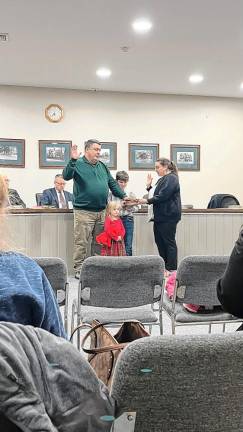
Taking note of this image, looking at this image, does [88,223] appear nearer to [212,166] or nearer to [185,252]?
[185,252]

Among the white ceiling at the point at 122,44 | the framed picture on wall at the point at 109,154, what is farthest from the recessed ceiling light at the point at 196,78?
the framed picture on wall at the point at 109,154

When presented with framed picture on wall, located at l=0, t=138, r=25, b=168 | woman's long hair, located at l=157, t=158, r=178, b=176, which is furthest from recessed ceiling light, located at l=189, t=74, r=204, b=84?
framed picture on wall, located at l=0, t=138, r=25, b=168

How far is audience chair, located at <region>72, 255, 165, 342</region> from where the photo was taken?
2.52m

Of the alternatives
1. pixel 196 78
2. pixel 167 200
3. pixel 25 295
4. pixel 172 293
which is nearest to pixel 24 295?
pixel 25 295

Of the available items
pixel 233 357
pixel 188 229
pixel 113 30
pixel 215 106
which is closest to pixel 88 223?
pixel 188 229

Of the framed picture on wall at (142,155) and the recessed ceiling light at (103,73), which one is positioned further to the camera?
the framed picture on wall at (142,155)

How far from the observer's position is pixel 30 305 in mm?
1157

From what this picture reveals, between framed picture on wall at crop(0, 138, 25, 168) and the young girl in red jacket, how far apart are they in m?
3.66

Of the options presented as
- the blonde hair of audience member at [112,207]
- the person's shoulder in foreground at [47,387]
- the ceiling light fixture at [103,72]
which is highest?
the ceiling light fixture at [103,72]

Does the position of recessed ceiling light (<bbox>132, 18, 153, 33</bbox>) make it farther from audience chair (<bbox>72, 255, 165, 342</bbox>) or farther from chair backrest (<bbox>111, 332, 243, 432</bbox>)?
chair backrest (<bbox>111, 332, 243, 432</bbox>)

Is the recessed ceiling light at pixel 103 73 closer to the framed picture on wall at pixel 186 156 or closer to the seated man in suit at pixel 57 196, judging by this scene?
the seated man in suit at pixel 57 196

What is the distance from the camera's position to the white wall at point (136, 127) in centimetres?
831

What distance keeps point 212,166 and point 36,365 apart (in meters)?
8.70

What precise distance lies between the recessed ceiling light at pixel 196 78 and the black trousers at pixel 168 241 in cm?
316
